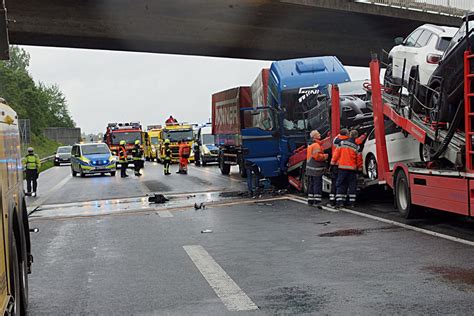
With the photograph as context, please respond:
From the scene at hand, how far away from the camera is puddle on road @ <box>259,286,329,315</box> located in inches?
245

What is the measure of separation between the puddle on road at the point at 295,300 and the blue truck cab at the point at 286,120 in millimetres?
11385

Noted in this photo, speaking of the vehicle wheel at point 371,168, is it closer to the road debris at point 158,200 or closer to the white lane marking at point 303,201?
the white lane marking at point 303,201

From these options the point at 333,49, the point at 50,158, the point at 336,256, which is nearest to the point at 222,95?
the point at 333,49

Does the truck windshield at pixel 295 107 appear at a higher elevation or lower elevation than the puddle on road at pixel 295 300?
higher

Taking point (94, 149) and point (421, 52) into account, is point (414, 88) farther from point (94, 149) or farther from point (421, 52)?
point (94, 149)

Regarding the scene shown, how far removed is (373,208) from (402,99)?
2.52 metres

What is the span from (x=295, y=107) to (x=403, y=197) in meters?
6.87

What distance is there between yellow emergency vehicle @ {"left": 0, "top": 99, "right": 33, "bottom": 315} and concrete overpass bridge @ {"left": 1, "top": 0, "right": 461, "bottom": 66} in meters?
17.2

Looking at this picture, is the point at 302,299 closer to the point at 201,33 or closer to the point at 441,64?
the point at 441,64


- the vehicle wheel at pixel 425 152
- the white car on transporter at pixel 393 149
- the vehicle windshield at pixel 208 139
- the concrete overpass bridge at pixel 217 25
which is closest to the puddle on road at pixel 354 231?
the vehicle wheel at pixel 425 152

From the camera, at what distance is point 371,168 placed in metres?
14.3

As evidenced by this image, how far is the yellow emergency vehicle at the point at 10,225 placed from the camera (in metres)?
4.26

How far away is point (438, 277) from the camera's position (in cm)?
734

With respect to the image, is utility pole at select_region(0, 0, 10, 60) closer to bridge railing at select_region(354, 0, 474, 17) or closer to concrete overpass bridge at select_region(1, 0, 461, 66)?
concrete overpass bridge at select_region(1, 0, 461, 66)
